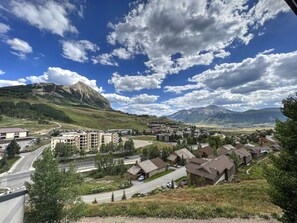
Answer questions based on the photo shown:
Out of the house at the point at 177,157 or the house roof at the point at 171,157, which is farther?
the house roof at the point at 171,157

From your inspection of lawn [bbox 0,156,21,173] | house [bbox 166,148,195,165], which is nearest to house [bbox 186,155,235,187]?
house [bbox 166,148,195,165]

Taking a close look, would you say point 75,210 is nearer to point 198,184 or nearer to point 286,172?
point 286,172

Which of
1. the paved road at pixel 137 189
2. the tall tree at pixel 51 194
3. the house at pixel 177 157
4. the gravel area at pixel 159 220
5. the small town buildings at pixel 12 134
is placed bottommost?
the paved road at pixel 137 189

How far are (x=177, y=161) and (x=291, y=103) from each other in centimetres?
9307

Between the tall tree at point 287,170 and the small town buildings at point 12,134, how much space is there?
511 ft

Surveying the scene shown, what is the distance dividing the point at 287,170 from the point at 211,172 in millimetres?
52454

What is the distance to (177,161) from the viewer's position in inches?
4099

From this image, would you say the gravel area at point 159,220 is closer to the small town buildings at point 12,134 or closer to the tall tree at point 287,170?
the tall tree at point 287,170

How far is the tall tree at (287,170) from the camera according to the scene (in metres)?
14.0

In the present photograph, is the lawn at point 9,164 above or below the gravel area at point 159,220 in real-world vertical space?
below

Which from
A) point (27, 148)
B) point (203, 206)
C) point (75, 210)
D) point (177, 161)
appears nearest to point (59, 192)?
point (75, 210)

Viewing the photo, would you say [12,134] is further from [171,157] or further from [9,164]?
[171,157]

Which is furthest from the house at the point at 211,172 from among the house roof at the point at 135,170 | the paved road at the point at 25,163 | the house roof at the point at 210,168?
the paved road at the point at 25,163

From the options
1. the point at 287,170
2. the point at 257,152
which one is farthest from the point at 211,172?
the point at 257,152
